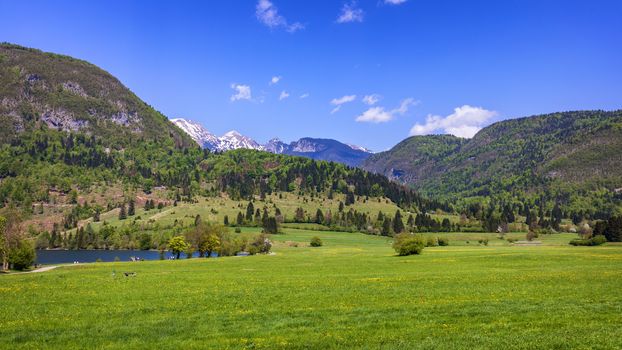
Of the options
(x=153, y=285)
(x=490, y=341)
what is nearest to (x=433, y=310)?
(x=490, y=341)

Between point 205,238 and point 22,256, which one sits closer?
point 22,256

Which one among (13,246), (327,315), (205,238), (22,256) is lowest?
(22,256)

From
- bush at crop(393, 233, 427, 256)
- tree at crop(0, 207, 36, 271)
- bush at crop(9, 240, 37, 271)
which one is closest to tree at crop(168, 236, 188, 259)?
tree at crop(0, 207, 36, 271)

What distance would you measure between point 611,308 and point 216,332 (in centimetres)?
2525

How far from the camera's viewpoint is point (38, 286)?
49.2 m

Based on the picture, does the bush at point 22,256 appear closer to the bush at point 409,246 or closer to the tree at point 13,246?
the tree at point 13,246

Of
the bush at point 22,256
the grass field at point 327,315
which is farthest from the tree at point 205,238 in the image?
the grass field at point 327,315

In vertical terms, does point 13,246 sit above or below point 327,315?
above

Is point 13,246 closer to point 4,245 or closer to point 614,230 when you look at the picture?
point 4,245

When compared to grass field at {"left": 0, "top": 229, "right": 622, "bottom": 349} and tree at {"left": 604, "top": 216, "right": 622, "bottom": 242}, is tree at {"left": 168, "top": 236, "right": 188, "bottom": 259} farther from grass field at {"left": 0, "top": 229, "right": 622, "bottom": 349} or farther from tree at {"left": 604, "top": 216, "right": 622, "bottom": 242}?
tree at {"left": 604, "top": 216, "right": 622, "bottom": 242}

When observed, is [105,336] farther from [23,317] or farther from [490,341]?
[490,341]

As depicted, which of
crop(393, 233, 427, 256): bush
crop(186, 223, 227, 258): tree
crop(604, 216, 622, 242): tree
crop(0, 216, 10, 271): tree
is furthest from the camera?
crop(604, 216, 622, 242): tree

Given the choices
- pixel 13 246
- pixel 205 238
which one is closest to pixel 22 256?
pixel 13 246

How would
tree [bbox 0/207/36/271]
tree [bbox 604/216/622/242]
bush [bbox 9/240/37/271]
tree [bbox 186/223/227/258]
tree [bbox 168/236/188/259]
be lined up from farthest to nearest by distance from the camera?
tree [bbox 604/216/622/242] < tree [bbox 186/223/227/258] < tree [bbox 168/236/188/259] < bush [bbox 9/240/37/271] < tree [bbox 0/207/36/271]
